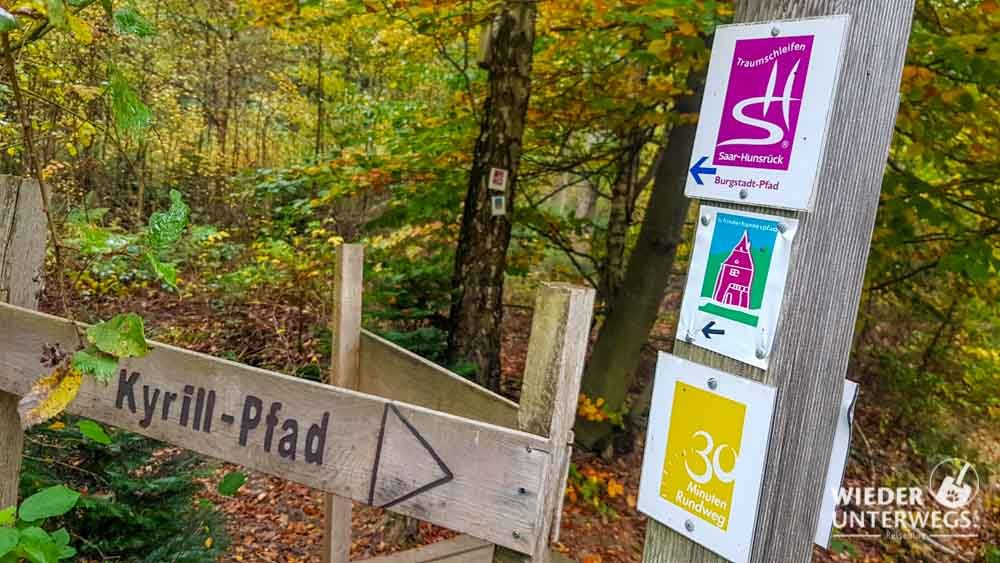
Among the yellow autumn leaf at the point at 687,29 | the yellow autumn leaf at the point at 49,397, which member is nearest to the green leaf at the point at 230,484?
the yellow autumn leaf at the point at 49,397

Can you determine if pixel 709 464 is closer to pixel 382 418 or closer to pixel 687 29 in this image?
pixel 382 418

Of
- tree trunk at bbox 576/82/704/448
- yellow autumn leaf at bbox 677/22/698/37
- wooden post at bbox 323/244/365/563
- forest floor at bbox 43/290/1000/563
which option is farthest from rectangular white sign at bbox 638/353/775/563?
tree trunk at bbox 576/82/704/448

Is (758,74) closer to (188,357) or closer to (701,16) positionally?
(188,357)

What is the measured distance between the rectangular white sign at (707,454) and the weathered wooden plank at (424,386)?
0.32 meters

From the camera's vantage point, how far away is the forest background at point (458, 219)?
2662 mm

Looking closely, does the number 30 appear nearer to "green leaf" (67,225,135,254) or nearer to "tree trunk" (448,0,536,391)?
"green leaf" (67,225,135,254)

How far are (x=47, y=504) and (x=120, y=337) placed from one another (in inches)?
26.0

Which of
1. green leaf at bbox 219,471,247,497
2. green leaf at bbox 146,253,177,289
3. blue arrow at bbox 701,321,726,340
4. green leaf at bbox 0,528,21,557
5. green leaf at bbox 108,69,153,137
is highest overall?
green leaf at bbox 108,69,153,137

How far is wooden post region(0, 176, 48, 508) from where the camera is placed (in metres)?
1.88

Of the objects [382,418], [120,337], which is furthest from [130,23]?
[382,418]

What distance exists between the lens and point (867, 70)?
1.01m

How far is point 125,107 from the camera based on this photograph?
1078 mm

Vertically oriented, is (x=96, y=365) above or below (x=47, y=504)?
above

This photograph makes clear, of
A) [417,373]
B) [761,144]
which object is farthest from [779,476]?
[417,373]
